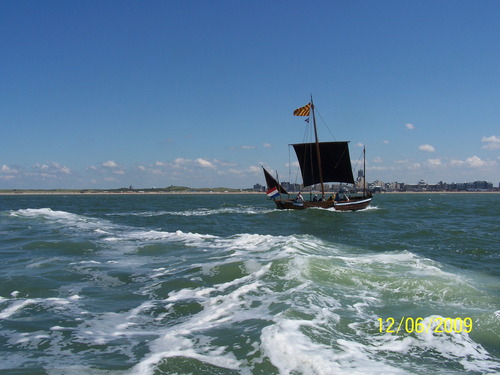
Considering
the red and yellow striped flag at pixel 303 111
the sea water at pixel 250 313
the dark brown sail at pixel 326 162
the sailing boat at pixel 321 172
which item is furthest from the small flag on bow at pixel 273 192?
the sea water at pixel 250 313

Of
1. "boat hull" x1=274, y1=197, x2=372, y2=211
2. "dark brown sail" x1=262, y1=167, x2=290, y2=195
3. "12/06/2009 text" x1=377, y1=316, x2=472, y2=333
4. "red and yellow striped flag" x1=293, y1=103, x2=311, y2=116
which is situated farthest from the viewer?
"dark brown sail" x1=262, y1=167, x2=290, y2=195

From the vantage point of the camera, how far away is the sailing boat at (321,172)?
49072 mm

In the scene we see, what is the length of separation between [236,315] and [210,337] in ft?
4.23

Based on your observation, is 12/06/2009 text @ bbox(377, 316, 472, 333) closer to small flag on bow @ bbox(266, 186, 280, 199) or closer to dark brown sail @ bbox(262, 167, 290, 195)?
small flag on bow @ bbox(266, 186, 280, 199)

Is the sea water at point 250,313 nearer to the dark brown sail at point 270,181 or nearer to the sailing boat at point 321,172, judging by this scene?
the sailing boat at point 321,172

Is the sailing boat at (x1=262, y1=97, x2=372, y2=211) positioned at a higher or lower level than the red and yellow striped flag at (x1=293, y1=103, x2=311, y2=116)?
lower

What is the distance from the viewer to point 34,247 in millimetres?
17250

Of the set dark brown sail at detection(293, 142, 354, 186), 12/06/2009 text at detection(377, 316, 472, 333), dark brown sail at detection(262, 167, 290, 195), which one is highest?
dark brown sail at detection(293, 142, 354, 186)

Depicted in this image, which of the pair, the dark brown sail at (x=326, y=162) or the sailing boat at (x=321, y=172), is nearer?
the sailing boat at (x=321, y=172)

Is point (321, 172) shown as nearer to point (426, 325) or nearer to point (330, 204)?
point (330, 204)

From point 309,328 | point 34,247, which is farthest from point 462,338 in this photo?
point 34,247

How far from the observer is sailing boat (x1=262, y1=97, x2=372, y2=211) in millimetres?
49072

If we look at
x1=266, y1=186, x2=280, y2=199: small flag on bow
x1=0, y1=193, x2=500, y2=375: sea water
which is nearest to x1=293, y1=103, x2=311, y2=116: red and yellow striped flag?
x1=266, y1=186, x2=280, y2=199: small flag on bow

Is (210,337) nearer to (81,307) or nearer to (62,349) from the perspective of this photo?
(62,349)
